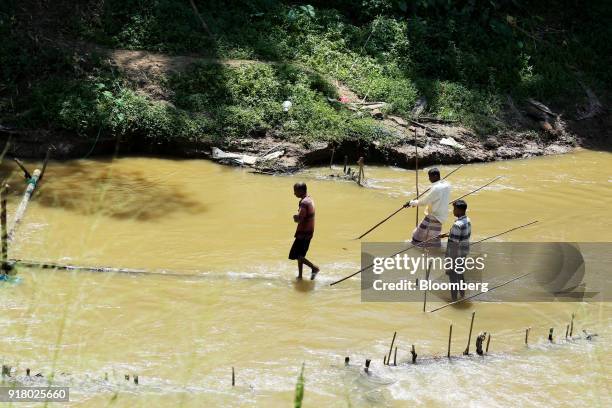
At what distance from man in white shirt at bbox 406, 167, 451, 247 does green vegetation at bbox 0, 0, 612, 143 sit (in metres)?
4.96

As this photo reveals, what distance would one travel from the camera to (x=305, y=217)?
336 inches

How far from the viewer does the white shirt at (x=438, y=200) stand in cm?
903

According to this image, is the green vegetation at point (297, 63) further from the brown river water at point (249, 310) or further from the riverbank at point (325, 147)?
the brown river water at point (249, 310)

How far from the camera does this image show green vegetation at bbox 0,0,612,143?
45.0 feet

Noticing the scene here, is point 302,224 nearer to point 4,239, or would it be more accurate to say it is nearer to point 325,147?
point 4,239

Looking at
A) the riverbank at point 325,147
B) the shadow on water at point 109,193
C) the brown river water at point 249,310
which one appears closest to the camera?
the brown river water at point 249,310

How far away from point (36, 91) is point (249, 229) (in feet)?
18.6

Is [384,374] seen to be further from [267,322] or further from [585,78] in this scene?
[585,78]

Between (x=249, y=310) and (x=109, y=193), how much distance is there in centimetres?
426

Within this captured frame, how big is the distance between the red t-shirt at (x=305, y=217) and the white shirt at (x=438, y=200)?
4.29 feet
